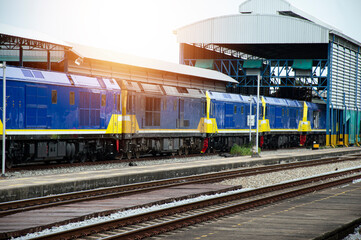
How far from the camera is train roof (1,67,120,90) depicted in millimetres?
19484

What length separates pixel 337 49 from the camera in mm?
48125

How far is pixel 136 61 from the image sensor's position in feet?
123

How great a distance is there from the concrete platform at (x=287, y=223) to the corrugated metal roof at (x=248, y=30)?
35.2 meters

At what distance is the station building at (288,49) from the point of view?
46.8 m

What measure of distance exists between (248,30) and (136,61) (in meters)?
14.5

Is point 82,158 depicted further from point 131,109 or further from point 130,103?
point 130,103

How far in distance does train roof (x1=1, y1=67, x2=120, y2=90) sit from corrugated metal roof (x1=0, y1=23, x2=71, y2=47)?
2228 millimetres

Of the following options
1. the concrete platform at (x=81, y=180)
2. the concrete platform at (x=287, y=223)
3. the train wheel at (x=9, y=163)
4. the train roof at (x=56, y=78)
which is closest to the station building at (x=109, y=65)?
the train roof at (x=56, y=78)

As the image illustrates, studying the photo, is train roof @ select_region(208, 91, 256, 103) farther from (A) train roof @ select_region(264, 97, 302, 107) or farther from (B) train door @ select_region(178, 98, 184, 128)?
(B) train door @ select_region(178, 98, 184, 128)

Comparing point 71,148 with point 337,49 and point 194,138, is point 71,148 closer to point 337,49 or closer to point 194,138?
point 194,138

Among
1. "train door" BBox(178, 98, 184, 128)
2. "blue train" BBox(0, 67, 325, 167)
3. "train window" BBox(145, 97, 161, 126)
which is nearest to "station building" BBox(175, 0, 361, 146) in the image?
"blue train" BBox(0, 67, 325, 167)

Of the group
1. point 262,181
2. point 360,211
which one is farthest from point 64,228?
point 262,181

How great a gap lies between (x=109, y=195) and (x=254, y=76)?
1606 inches

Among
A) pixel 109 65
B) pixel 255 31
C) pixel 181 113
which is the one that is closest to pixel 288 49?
pixel 255 31
